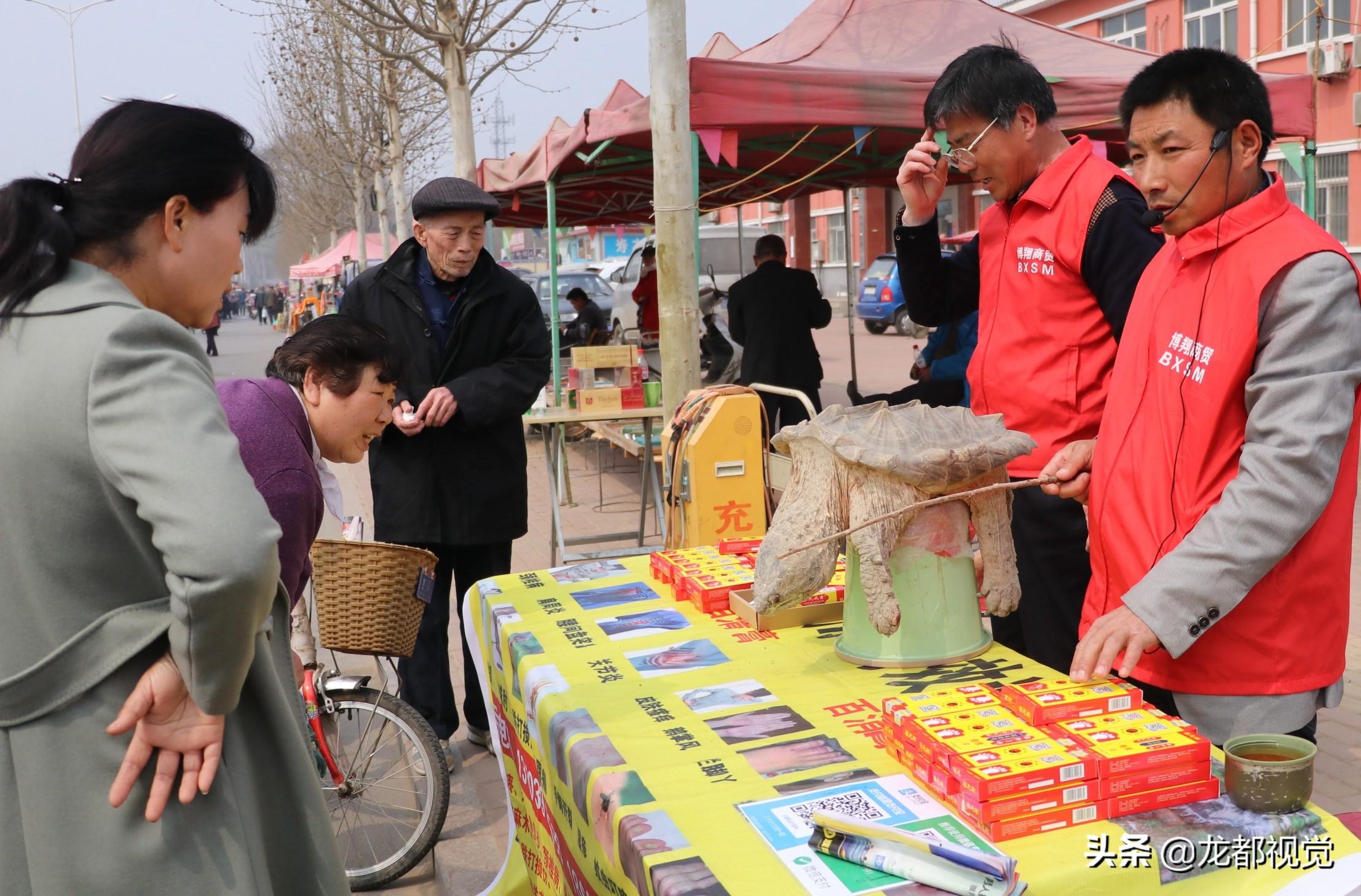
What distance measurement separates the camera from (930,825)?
1.40 metres

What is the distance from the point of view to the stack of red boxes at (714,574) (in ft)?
7.86

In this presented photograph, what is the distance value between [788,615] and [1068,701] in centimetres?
78

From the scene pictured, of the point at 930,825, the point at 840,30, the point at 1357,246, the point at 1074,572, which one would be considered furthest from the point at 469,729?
the point at 1357,246

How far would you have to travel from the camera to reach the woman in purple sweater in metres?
2.08

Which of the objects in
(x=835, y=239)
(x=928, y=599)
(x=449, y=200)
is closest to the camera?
(x=928, y=599)

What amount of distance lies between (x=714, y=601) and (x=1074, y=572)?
79 cm

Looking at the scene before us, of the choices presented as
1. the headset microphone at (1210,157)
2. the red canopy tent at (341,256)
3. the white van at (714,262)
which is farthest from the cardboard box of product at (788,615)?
the red canopy tent at (341,256)

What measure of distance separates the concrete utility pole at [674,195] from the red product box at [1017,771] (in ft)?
12.9

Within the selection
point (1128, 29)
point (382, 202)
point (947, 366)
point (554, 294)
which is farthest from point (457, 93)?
point (1128, 29)

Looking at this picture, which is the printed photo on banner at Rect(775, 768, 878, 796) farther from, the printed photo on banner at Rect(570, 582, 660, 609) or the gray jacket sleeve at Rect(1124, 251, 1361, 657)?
the printed photo on banner at Rect(570, 582, 660, 609)

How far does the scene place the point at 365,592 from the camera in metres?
2.95

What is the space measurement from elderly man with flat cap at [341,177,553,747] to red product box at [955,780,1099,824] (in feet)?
8.09

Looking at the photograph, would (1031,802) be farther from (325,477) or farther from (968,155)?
(325,477)

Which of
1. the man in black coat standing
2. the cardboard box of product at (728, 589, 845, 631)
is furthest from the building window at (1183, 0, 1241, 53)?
the cardboard box of product at (728, 589, 845, 631)
